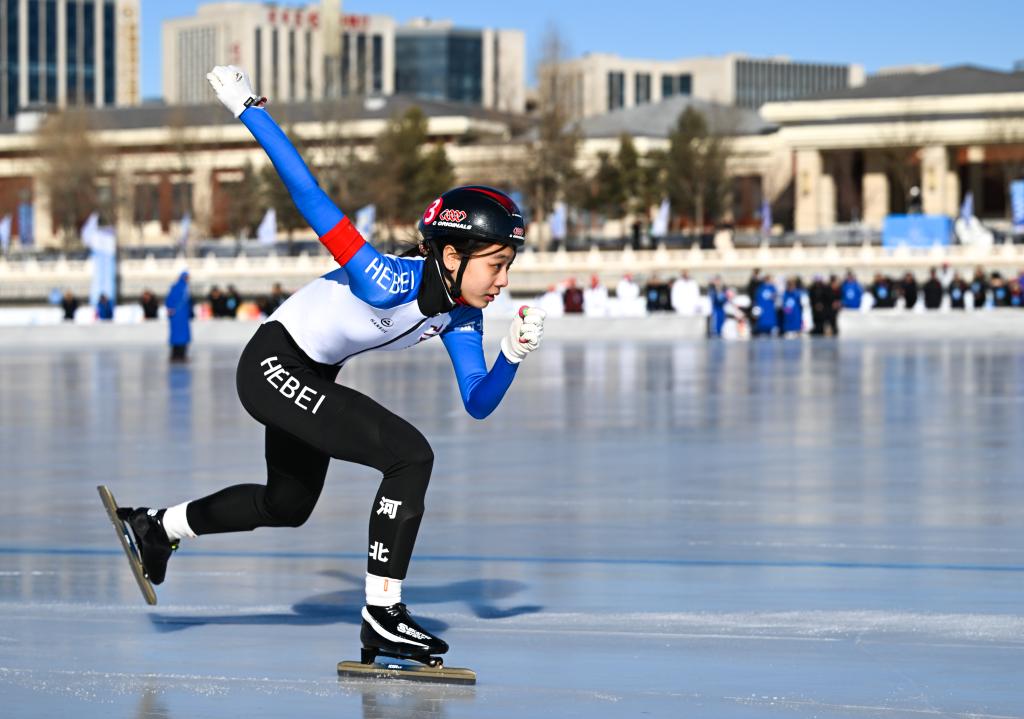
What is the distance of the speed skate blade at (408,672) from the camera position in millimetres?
4770

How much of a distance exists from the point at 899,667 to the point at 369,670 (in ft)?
4.91

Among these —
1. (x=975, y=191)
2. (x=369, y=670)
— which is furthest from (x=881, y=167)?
(x=369, y=670)

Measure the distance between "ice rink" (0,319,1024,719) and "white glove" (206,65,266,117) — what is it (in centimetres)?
162

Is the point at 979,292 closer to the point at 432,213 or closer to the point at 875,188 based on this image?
the point at 432,213

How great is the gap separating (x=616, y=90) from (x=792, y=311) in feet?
513

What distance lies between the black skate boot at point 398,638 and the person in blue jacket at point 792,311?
3099 cm

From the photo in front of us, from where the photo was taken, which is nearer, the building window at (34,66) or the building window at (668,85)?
the building window at (34,66)

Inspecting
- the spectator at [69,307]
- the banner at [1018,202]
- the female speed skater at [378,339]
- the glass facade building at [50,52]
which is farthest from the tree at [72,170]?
the female speed skater at [378,339]

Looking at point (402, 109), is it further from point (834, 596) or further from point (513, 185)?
point (834, 596)

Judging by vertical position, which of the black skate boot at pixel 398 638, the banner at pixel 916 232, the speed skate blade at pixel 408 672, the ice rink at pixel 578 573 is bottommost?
the ice rink at pixel 578 573

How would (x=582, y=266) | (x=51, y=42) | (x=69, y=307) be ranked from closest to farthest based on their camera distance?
(x=69, y=307)
(x=582, y=266)
(x=51, y=42)

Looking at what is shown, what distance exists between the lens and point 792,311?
35.5 meters

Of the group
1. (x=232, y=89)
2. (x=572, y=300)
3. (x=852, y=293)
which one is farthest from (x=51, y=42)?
(x=232, y=89)

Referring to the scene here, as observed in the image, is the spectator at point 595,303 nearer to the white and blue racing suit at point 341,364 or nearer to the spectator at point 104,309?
the spectator at point 104,309
